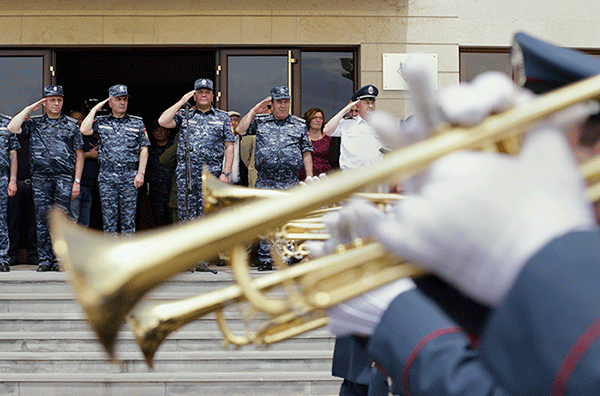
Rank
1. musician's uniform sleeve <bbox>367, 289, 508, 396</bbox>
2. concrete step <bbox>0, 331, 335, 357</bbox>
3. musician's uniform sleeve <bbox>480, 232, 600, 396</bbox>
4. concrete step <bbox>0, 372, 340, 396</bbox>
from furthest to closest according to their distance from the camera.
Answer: concrete step <bbox>0, 331, 335, 357</bbox> → concrete step <bbox>0, 372, 340, 396</bbox> → musician's uniform sleeve <bbox>367, 289, 508, 396</bbox> → musician's uniform sleeve <bbox>480, 232, 600, 396</bbox>

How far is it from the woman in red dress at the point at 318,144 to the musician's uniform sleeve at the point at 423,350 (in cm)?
505

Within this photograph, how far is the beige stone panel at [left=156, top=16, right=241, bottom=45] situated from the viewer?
24.8 ft

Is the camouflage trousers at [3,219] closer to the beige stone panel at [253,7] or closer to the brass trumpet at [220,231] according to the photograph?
the beige stone panel at [253,7]

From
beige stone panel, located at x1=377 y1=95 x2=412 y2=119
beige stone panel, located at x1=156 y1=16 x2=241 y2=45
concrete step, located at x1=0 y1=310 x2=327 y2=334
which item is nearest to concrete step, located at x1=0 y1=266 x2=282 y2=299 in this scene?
concrete step, located at x1=0 y1=310 x2=327 y2=334

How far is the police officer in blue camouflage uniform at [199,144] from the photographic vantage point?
19.5 feet

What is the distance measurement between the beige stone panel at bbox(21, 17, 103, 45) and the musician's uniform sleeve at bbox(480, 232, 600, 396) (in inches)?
301

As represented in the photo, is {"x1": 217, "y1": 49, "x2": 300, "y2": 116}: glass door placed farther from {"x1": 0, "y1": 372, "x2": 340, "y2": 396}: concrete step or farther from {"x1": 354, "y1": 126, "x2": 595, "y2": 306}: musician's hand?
{"x1": 354, "y1": 126, "x2": 595, "y2": 306}: musician's hand

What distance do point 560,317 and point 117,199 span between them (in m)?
5.78

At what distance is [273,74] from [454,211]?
23.8ft

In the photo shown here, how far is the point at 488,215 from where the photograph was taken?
1.99 ft

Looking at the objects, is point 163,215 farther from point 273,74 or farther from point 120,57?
point 120,57

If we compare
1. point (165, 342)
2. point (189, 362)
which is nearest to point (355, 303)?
point (189, 362)

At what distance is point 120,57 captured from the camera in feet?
34.7

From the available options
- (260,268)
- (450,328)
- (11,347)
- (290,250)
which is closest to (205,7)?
(260,268)
